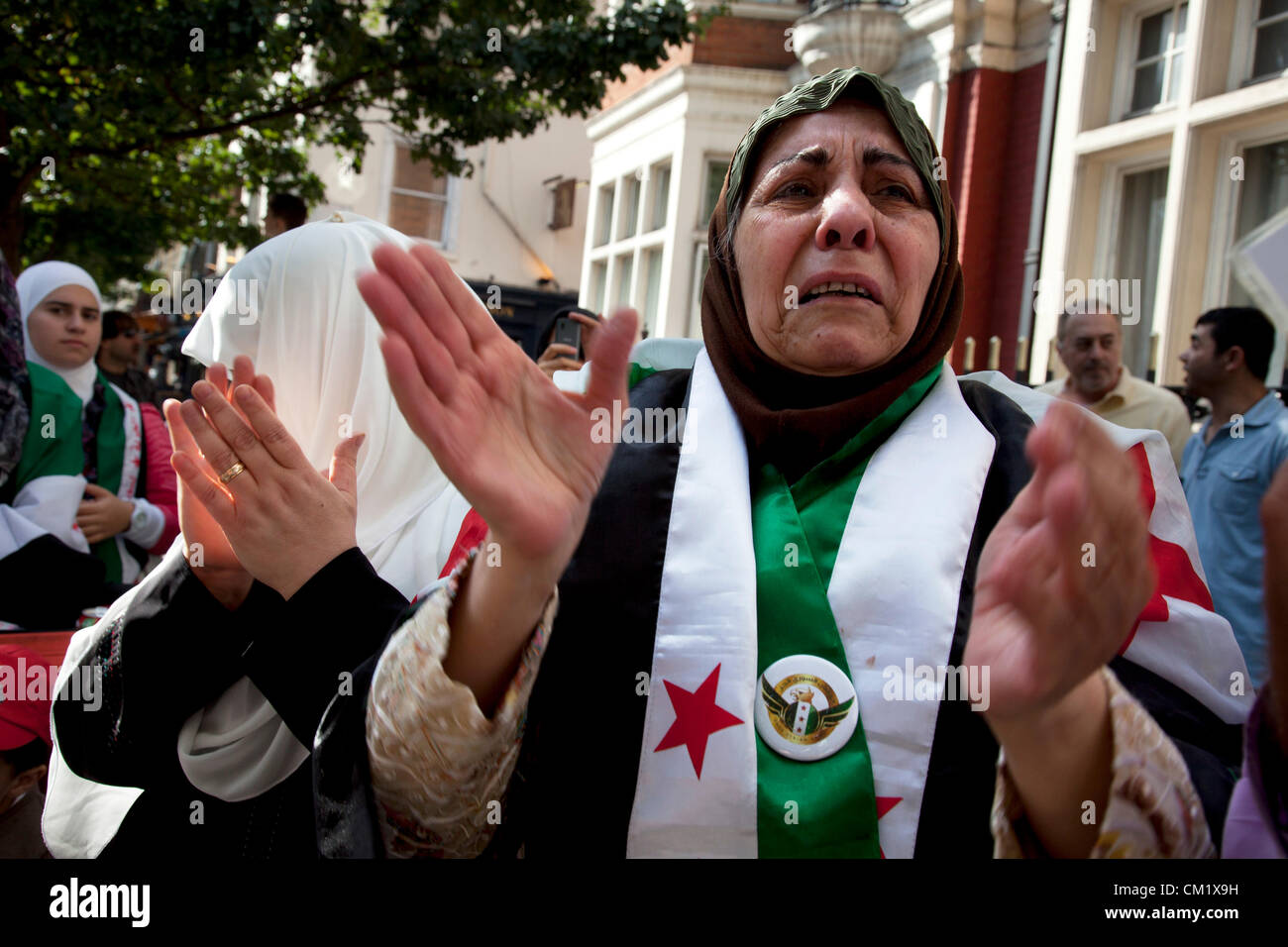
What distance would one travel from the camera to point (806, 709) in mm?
1353

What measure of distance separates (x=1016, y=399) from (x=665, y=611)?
752mm

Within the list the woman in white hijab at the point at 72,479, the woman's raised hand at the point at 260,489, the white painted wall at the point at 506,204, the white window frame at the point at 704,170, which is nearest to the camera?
the woman's raised hand at the point at 260,489

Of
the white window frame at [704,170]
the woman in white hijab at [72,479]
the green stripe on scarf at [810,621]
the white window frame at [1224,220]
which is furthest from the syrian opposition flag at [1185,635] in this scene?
the white window frame at [704,170]

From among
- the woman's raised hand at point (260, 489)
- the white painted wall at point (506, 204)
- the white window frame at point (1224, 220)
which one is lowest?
the woman's raised hand at point (260, 489)

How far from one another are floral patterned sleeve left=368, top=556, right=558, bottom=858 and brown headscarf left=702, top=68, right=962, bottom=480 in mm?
492

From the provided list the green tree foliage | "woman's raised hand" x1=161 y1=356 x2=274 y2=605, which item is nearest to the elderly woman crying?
"woman's raised hand" x1=161 y1=356 x2=274 y2=605

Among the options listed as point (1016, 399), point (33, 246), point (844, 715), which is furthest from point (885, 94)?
point (33, 246)

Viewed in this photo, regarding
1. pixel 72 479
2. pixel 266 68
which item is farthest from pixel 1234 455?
pixel 266 68

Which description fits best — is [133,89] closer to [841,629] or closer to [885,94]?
[885,94]

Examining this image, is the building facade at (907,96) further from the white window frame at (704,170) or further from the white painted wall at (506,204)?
the white painted wall at (506,204)

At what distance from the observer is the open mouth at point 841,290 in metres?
1.62

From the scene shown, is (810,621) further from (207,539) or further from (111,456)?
(111,456)

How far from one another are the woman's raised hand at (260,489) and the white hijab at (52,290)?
277 centimetres
